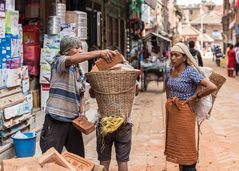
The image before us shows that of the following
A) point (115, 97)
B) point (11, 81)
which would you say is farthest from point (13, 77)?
point (115, 97)

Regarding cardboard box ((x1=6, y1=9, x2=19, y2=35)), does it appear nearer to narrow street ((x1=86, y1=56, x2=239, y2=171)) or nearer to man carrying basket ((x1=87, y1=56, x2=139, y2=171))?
man carrying basket ((x1=87, y1=56, x2=139, y2=171))

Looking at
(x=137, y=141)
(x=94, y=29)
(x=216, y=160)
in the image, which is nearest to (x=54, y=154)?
(x=216, y=160)

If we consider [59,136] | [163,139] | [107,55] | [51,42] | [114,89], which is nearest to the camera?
[107,55]

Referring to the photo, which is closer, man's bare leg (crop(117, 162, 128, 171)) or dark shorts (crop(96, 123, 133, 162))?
dark shorts (crop(96, 123, 133, 162))

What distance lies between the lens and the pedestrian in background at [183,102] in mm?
5031

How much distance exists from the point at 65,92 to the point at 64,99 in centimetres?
7

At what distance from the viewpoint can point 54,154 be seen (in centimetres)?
413

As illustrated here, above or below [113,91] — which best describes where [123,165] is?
below

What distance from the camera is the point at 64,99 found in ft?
15.5

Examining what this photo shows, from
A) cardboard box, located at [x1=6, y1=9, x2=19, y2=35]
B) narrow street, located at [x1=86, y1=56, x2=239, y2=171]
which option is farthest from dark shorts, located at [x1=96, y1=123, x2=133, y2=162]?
cardboard box, located at [x1=6, y1=9, x2=19, y2=35]

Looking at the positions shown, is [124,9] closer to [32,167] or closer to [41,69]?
[41,69]

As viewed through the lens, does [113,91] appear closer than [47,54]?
Yes

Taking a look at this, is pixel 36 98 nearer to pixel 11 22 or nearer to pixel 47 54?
pixel 47 54

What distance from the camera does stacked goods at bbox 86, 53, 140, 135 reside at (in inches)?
177
